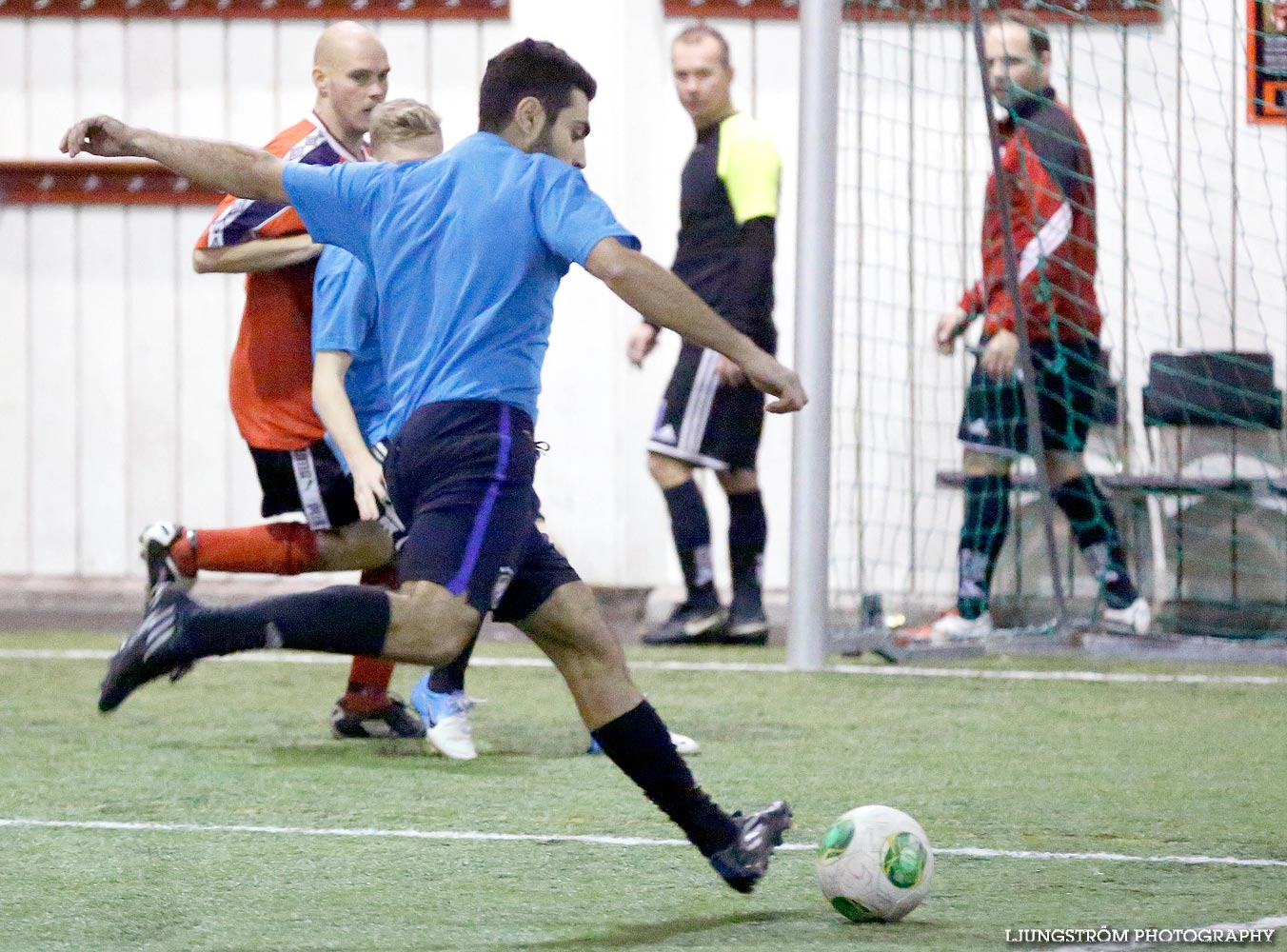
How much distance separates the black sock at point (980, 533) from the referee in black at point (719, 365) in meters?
0.85

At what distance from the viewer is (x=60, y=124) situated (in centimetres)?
1021

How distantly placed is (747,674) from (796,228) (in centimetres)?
163

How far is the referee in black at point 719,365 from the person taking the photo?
841cm

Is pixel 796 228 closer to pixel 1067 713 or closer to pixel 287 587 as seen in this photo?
pixel 1067 713

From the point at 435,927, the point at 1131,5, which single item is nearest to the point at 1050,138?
the point at 1131,5

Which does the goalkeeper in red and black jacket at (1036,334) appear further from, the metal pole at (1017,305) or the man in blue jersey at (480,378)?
the man in blue jersey at (480,378)

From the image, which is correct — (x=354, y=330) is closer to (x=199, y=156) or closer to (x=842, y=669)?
(x=199, y=156)

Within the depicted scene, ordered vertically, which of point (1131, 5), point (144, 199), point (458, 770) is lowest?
point (458, 770)

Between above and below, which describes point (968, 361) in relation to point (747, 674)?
above

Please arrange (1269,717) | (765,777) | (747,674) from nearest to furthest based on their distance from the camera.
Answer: (765,777) < (1269,717) < (747,674)

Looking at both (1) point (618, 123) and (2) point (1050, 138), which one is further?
(1) point (618, 123)

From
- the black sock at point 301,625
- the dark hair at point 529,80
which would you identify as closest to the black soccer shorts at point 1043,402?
the dark hair at point 529,80

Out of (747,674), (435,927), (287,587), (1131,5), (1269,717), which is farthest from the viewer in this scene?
(287,587)

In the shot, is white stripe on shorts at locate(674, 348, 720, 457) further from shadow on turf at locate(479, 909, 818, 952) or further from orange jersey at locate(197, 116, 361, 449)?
shadow on turf at locate(479, 909, 818, 952)
